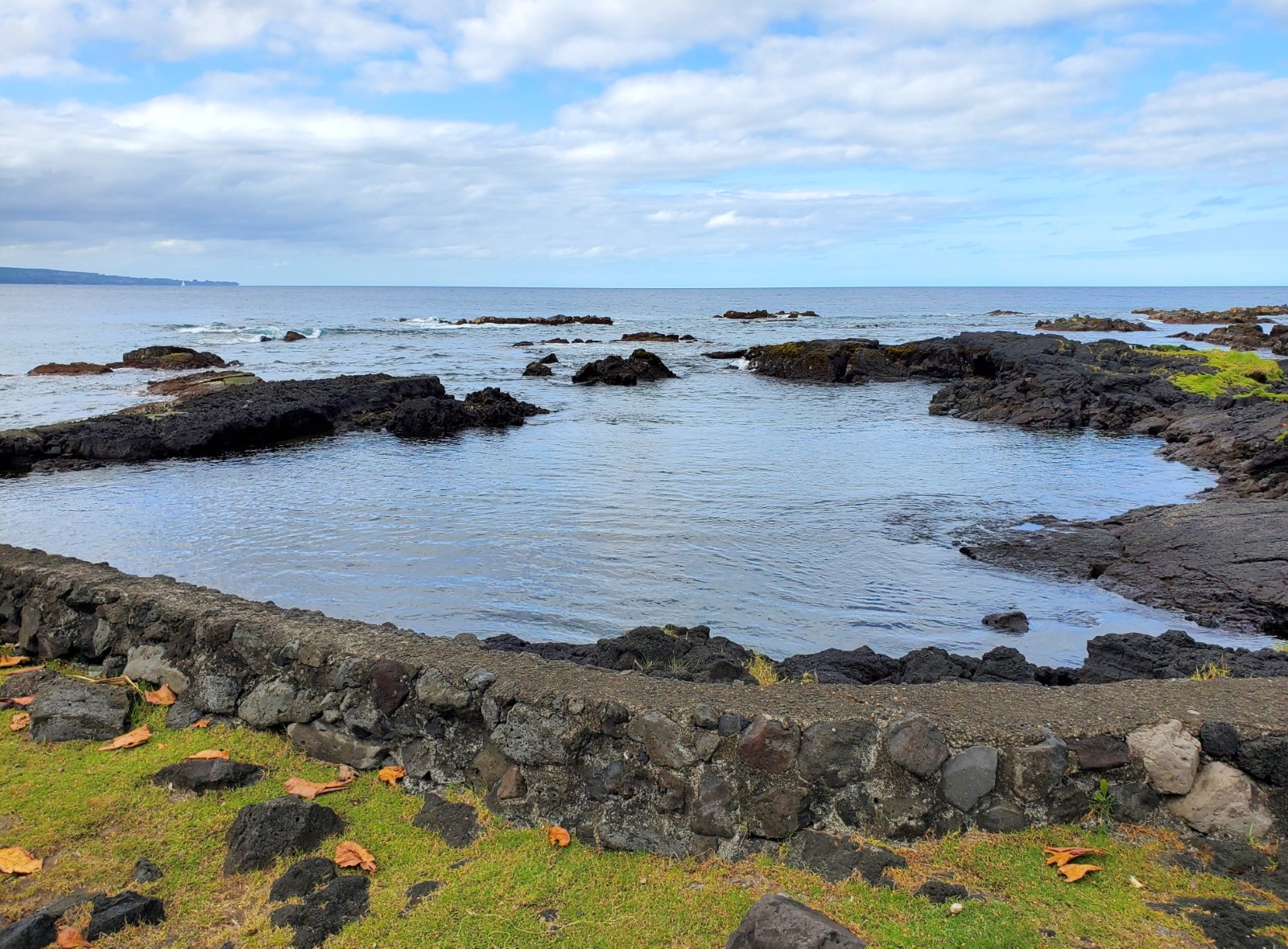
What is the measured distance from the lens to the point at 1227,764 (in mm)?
4984

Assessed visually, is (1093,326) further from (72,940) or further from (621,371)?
(72,940)

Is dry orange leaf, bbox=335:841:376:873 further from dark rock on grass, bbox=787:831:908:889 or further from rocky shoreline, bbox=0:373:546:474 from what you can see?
rocky shoreline, bbox=0:373:546:474

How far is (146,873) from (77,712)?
207cm

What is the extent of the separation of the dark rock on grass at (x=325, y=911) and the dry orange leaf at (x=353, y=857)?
0.34 feet

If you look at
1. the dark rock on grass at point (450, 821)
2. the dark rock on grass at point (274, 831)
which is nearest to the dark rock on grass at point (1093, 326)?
the dark rock on grass at point (450, 821)

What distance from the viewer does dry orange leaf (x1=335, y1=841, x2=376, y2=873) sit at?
4.75 meters

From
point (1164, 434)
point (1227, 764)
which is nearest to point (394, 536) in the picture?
point (1227, 764)

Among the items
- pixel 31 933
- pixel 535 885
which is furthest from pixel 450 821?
pixel 31 933

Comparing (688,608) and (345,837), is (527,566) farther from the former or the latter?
(345,837)

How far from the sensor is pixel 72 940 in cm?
416

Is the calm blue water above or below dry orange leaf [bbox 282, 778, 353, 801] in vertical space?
below

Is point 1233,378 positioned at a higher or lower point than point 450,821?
higher

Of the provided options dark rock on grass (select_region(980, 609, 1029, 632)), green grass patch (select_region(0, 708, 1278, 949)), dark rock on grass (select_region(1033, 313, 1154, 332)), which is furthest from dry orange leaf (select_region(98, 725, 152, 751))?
dark rock on grass (select_region(1033, 313, 1154, 332))

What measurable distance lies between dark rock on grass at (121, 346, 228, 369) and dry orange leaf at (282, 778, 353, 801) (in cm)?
4675
